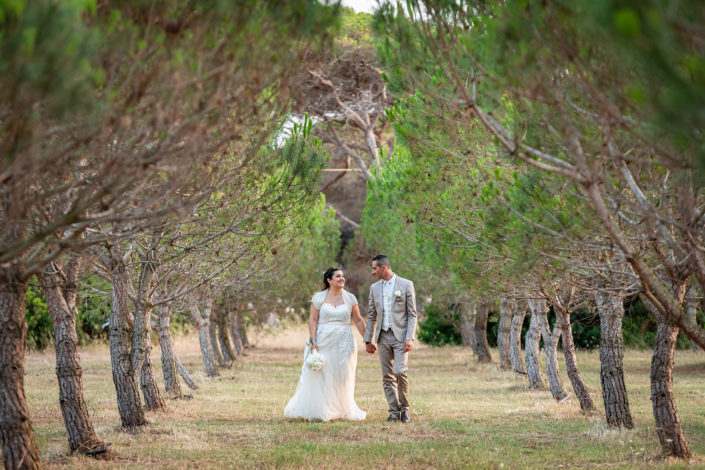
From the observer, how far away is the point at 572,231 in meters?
6.20

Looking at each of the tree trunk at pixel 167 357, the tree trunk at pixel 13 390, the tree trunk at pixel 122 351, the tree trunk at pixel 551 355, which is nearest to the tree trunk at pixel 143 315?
the tree trunk at pixel 122 351

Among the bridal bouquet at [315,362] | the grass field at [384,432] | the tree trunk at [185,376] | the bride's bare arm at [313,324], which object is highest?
the bride's bare arm at [313,324]

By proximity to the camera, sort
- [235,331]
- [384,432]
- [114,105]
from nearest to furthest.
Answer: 1. [114,105]
2. [384,432]
3. [235,331]

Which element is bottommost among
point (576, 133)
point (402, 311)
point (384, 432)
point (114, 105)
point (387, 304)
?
point (384, 432)

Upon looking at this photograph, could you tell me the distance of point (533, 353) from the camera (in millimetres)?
16281

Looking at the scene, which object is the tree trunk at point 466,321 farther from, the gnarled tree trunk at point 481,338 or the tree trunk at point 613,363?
the tree trunk at point 613,363

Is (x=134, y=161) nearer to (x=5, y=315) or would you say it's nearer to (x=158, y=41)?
(x=158, y=41)

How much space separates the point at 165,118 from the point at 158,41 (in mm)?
443

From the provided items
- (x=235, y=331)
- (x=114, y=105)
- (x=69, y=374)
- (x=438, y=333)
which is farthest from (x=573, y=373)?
(x=438, y=333)

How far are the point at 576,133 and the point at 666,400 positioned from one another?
13.2ft

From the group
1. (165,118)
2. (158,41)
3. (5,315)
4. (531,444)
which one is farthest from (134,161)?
(531,444)

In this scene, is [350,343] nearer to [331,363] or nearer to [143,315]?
[331,363]

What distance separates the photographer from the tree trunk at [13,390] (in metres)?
6.23

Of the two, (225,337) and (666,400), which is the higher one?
(225,337)
